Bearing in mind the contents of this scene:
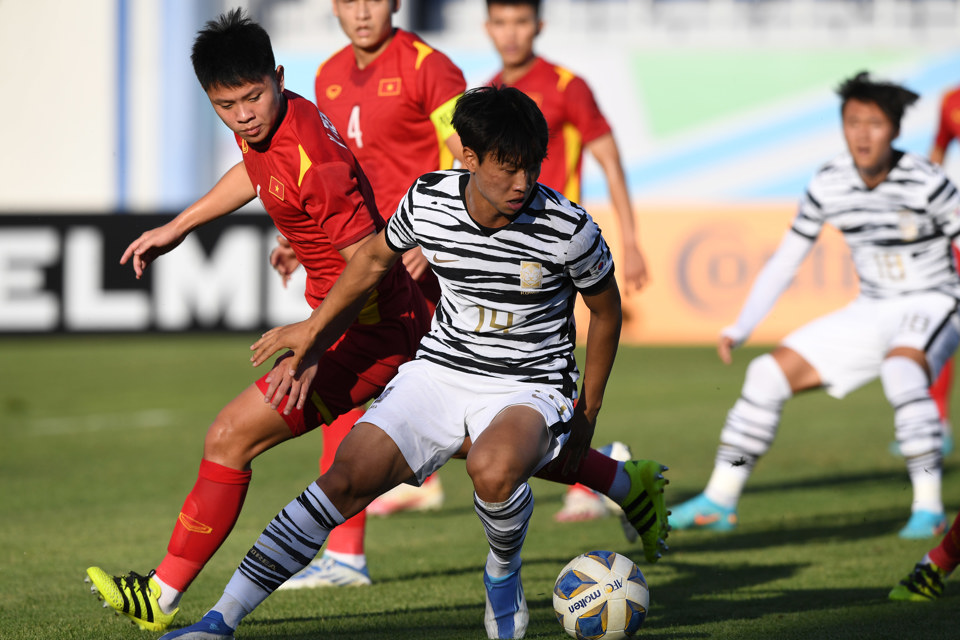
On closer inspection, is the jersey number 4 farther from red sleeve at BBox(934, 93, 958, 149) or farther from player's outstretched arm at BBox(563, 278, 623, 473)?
red sleeve at BBox(934, 93, 958, 149)

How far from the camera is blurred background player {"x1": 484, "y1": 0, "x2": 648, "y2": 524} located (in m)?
6.49

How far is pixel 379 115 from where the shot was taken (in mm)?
5133

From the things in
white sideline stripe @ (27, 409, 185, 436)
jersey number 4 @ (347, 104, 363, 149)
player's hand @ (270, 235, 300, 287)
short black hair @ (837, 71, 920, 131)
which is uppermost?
short black hair @ (837, 71, 920, 131)

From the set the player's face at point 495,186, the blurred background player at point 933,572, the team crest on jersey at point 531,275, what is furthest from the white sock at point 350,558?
the blurred background player at point 933,572

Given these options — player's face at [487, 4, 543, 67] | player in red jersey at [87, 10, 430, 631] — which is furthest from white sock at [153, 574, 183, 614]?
player's face at [487, 4, 543, 67]

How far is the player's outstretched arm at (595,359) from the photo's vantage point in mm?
3896

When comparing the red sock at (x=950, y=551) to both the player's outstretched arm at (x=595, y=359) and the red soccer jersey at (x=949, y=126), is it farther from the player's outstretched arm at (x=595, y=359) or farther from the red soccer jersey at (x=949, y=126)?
the red soccer jersey at (x=949, y=126)

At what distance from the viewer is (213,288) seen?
14.0m

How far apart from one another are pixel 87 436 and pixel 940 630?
7.29 m

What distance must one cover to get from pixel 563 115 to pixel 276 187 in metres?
2.84

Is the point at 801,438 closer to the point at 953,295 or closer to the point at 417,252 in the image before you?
the point at 953,295

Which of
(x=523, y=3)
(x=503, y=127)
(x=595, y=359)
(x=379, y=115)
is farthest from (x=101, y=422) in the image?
(x=503, y=127)

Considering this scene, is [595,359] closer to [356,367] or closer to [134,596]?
[356,367]

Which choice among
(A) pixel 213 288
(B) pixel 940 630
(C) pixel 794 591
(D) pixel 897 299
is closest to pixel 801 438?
(D) pixel 897 299
